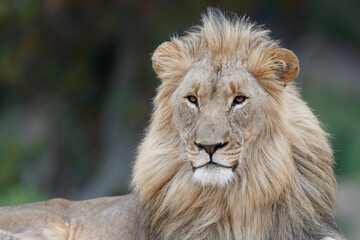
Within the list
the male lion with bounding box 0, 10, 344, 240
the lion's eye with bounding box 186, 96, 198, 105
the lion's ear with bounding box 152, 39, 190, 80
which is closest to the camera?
the male lion with bounding box 0, 10, 344, 240

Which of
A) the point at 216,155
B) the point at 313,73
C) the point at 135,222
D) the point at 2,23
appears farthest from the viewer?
the point at 313,73

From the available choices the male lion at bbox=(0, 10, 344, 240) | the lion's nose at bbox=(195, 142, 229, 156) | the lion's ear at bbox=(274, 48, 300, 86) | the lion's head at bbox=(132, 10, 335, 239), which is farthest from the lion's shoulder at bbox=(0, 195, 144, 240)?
the lion's ear at bbox=(274, 48, 300, 86)

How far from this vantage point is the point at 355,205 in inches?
516

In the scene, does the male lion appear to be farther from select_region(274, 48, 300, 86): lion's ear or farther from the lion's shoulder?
the lion's shoulder

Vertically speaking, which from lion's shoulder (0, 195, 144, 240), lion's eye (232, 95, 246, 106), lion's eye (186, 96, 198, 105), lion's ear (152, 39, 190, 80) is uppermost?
lion's ear (152, 39, 190, 80)

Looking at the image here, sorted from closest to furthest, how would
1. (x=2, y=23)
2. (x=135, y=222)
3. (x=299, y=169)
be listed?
(x=299, y=169) < (x=135, y=222) < (x=2, y=23)

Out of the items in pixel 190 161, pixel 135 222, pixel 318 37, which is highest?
pixel 318 37

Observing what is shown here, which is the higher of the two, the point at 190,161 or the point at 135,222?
the point at 190,161

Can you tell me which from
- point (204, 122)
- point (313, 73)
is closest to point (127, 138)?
point (313, 73)

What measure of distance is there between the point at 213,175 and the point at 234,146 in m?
0.21

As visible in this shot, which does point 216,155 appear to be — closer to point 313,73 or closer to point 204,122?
point 204,122

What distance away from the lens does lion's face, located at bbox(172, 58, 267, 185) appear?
15.4 ft

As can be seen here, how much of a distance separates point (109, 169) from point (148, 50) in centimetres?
194

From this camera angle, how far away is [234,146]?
4770 millimetres
